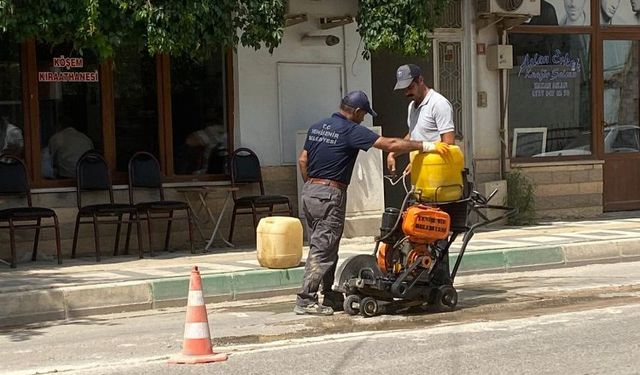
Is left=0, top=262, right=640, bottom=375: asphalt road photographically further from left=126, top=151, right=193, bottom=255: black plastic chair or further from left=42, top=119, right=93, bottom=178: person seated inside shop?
left=42, top=119, right=93, bottom=178: person seated inside shop

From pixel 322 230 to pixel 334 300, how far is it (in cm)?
63

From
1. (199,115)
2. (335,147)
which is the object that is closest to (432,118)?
(335,147)

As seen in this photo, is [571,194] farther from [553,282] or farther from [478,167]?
[553,282]

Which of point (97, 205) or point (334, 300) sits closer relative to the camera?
point (334, 300)

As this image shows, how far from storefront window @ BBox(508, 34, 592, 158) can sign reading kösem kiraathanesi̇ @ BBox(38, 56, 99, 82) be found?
6.58m

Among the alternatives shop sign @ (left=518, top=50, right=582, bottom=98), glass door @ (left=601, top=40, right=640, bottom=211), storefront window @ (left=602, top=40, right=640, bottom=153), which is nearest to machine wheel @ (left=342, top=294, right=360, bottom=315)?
shop sign @ (left=518, top=50, right=582, bottom=98)

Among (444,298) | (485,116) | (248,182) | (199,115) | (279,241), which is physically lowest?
(444,298)

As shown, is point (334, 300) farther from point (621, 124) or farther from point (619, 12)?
point (619, 12)

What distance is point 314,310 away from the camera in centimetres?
898

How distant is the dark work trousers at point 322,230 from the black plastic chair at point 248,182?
14.1ft

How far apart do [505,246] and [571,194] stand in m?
3.85

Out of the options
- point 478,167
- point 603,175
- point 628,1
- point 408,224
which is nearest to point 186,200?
point 478,167

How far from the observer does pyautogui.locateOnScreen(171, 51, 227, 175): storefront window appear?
13547mm

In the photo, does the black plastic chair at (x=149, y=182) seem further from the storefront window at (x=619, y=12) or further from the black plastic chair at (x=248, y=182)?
the storefront window at (x=619, y=12)
